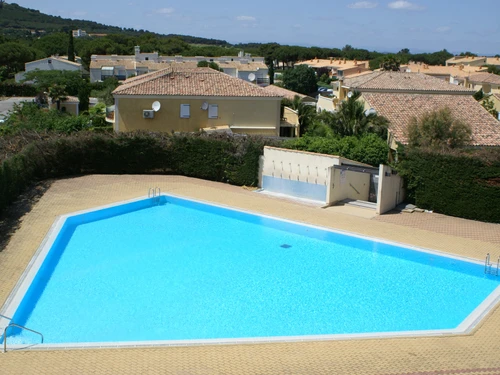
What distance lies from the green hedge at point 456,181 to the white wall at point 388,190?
0.44 m

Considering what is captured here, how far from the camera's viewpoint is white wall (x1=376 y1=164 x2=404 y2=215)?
2291 centimetres

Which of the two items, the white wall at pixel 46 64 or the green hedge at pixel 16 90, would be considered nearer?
the green hedge at pixel 16 90

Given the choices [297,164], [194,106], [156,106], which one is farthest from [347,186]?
[156,106]

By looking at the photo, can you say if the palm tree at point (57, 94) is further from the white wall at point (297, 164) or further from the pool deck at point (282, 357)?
the pool deck at point (282, 357)

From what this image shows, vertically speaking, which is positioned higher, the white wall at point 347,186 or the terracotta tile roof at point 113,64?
the terracotta tile roof at point 113,64

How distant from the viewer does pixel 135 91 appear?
34531 mm

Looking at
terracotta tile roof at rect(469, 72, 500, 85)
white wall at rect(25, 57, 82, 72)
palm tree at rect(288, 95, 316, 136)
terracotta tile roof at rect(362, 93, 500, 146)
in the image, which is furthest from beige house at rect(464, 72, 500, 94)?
white wall at rect(25, 57, 82, 72)

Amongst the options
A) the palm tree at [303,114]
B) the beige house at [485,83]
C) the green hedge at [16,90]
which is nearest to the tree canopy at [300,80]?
the beige house at [485,83]

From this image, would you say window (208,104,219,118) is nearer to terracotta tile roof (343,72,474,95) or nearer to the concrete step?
terracotta tile roof (343,72,474,95)

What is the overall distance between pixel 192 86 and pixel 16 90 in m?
46.8

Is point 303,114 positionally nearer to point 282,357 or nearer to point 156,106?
point 156,106

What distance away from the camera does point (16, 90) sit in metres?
73.3

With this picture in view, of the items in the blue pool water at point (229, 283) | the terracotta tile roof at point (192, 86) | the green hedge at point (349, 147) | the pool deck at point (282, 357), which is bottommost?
the blue pool water at point (229, 283)

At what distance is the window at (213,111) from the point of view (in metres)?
35.2
